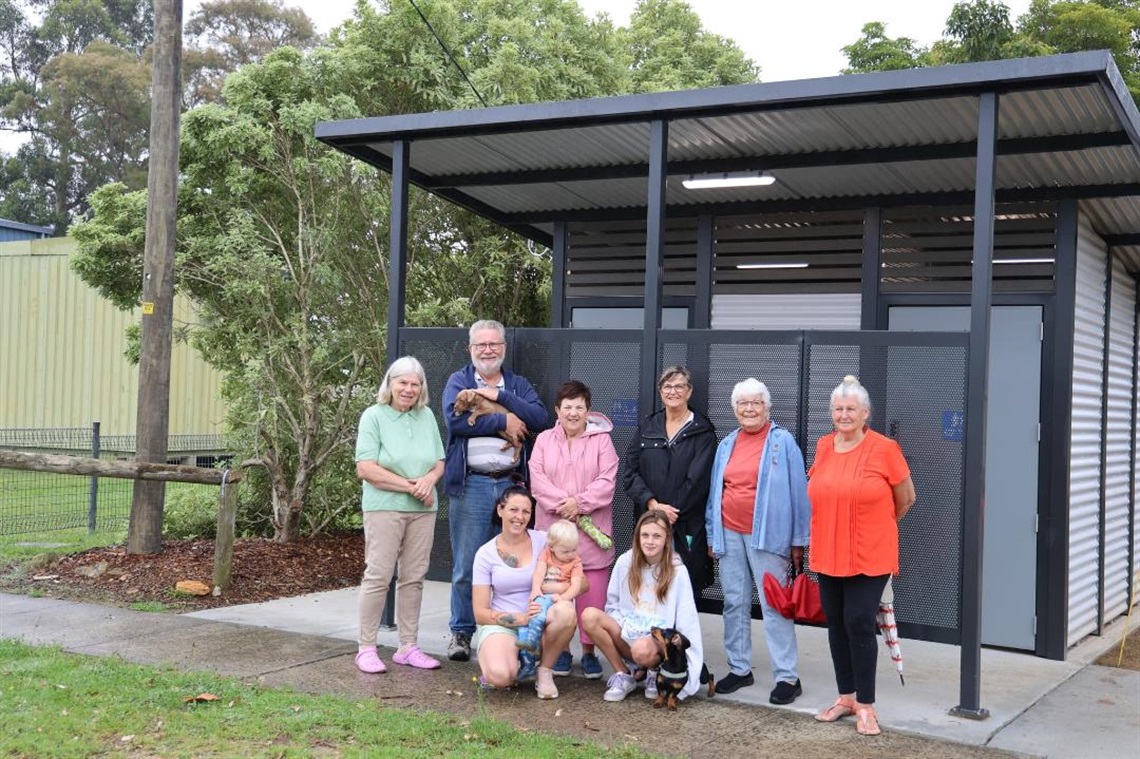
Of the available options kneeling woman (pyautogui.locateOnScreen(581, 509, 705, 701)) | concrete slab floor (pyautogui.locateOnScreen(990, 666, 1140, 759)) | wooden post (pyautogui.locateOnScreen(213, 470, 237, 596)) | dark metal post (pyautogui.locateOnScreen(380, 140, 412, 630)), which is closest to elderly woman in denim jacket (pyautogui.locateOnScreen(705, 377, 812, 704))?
kneeling woman (pyautogui.locateOnScreen(581, 509, 705, 701))

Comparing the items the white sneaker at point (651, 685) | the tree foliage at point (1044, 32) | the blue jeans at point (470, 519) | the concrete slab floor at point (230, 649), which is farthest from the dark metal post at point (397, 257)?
the tree foliage at point (1044, 32)

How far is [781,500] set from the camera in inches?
216

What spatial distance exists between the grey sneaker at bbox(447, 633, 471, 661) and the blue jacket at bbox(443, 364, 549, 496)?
83 centimetres

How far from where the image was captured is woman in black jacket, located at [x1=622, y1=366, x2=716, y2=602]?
5781 mm

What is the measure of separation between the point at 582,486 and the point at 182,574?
3952 mm

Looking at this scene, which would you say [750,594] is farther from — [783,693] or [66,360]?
[66,360]

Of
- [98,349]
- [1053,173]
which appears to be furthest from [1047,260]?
[98,349]

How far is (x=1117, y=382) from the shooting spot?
8477 mm

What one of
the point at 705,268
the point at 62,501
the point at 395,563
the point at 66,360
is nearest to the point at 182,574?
the point at 395,563

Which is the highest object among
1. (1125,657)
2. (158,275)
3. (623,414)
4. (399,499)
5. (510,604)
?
(158,275)

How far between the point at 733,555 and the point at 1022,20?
23.0m

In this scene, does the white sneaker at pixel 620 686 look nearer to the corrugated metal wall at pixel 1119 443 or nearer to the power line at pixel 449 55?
the corrugated metal wall at pixel 1119 443

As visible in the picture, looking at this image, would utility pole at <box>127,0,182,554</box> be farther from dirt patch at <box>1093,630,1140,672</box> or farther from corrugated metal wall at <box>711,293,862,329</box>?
dirt patch at <box>1093,630,1140,672</box>

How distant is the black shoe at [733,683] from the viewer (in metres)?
5.74
